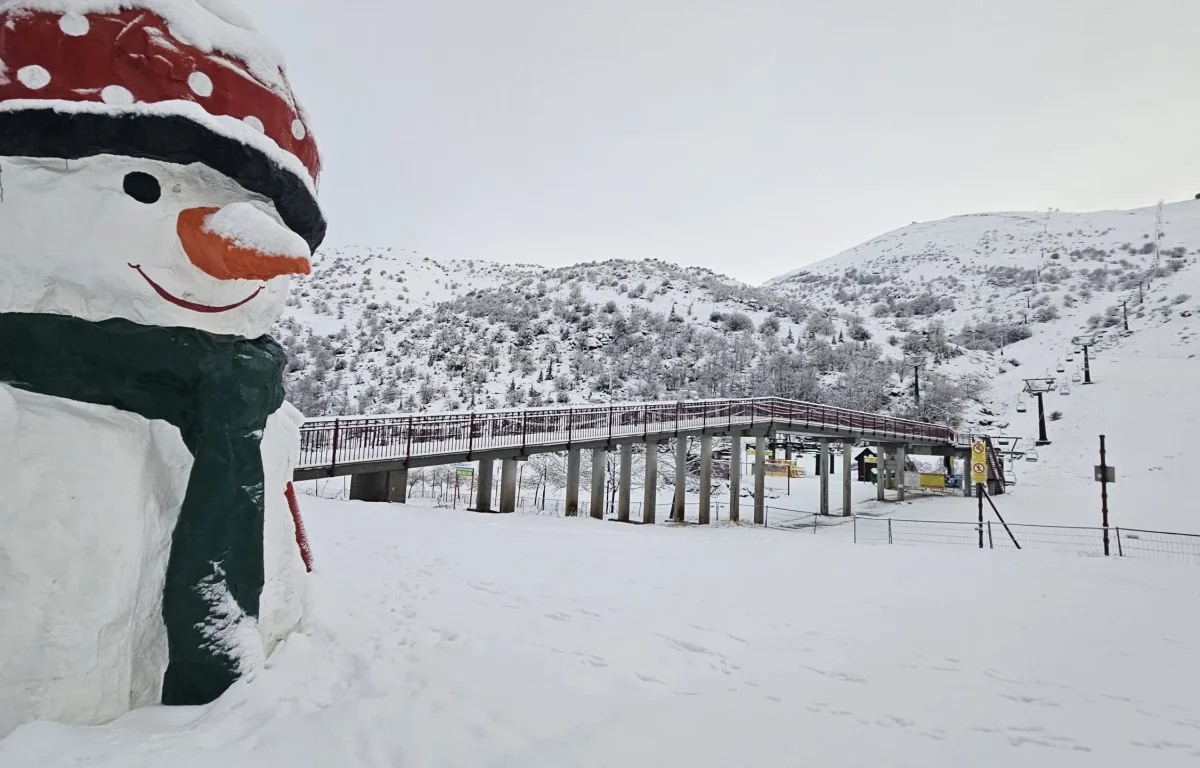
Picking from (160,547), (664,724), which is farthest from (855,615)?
(160,547)

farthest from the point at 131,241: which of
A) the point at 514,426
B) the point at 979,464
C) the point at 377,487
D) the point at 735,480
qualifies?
the point at 735,480

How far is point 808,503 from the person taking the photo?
85.7 ft

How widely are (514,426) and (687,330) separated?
96.1 ft

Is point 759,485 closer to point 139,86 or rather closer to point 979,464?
point 979,464

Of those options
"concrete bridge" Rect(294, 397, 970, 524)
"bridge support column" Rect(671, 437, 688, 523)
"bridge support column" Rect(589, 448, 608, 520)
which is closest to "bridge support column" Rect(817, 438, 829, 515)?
"concrete bridge" Rect(294, 397, 970, 524)

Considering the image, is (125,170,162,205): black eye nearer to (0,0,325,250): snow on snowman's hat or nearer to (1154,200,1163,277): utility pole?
(0,0,325,250): snow on snowman's hat

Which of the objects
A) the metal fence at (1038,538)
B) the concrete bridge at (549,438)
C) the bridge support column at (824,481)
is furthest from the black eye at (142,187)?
the bridge support column at (824,481)

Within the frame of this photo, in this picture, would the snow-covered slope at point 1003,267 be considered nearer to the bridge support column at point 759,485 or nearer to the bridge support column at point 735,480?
the bridge support column at point 759,485

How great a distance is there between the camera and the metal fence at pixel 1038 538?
1469cm

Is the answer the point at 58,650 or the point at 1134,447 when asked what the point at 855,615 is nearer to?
the point at 58,650

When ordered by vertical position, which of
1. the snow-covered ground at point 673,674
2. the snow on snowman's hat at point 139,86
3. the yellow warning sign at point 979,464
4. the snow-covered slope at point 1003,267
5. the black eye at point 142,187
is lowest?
the snow-covered ground at point 673,674

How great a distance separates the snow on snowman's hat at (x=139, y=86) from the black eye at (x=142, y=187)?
123 millimetres

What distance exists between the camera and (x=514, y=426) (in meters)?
14.6

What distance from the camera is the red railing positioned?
1221 centimetres
